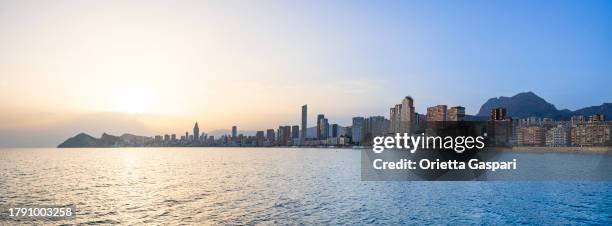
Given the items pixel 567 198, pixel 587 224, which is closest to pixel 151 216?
pixel 587 224

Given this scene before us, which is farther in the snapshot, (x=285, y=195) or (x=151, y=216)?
(x=285, y=195)

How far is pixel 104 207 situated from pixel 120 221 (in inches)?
487

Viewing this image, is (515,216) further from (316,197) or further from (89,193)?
(89,193)

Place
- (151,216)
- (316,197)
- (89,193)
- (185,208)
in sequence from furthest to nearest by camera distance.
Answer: (89,193)
(316,197)
(185,208)
(151,216)

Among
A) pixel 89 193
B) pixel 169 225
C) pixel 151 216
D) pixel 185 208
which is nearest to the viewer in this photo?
pixel 169 225

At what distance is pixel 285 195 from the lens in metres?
76.7

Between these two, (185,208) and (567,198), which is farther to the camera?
(567,198)

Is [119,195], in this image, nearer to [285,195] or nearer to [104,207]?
[104,207]

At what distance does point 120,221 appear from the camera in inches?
2045

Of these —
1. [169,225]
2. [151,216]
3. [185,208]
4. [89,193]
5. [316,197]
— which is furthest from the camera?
[89,193]

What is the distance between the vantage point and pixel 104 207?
6231 cm

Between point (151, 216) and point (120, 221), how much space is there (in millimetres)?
4338

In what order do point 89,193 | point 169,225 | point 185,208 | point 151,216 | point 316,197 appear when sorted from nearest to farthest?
point 169,225
point 151,216
point 185,208
point 316,197
point 89,193

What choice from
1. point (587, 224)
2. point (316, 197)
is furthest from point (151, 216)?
point (587, 224)
